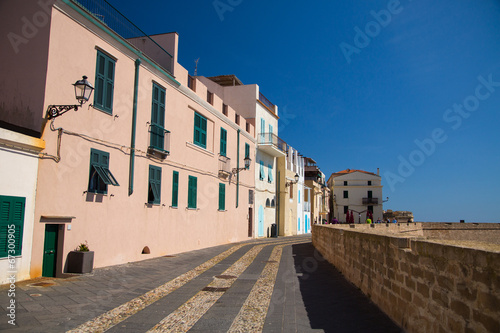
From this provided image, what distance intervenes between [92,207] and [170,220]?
4.79m

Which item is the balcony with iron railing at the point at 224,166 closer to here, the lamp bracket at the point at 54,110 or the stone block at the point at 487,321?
the lamp bracket at the point at 54,110

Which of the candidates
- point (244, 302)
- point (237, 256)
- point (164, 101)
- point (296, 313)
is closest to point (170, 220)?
point (237, 256)

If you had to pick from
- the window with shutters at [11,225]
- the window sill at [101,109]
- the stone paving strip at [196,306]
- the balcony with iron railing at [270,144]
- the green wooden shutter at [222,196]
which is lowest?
the stone paving strip at [196,306]

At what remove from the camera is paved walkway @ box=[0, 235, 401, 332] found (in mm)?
5836

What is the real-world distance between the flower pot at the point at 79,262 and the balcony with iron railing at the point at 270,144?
18.7 m

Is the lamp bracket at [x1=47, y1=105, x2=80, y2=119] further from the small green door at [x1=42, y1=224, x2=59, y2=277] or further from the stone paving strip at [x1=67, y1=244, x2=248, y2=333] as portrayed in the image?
the stone paving strip at [x1=67, y1=244, x2=248, y2=333]

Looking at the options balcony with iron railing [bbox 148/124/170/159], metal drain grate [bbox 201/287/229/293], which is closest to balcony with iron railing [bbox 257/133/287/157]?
balcony with iron railing [bbox 148/124/170/159]

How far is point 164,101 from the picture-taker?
15133 millimetres

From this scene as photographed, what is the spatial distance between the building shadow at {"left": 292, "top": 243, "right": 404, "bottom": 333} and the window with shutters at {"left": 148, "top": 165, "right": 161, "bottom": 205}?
Result: 6049 mm

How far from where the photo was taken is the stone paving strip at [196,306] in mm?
5808

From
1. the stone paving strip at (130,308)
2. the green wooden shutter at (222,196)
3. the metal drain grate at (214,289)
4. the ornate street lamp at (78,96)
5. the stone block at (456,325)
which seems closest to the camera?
the stone block at (456,325)

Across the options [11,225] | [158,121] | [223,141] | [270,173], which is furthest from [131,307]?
[270,173]

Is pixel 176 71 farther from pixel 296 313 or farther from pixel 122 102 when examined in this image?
pixel 296 313

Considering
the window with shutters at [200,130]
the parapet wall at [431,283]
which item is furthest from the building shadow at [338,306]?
the window with shutters at [200,130]
